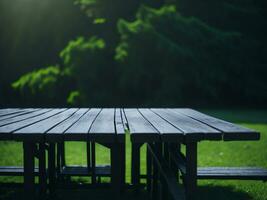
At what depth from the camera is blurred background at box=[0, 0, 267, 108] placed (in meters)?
18.5

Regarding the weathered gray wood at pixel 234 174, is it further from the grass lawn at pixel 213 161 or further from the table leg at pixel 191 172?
the table leg at pixel 191 172

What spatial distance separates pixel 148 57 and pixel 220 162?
1301 cm

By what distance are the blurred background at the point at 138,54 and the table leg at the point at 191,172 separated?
15697 millimetres

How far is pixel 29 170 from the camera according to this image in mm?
2410

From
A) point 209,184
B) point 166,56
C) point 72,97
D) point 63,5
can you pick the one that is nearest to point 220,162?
point 209,184

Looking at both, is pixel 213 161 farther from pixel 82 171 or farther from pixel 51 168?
pixel 51 168

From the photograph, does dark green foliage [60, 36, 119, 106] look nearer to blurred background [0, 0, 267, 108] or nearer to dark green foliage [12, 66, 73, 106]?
blurred background [0, 0, 267, 108]

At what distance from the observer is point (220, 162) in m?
5.92

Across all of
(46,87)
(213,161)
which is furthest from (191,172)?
(46,87)

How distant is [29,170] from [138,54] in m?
16.2

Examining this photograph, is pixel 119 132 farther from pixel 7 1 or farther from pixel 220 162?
pixel 7 1

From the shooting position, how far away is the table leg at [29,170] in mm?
2391

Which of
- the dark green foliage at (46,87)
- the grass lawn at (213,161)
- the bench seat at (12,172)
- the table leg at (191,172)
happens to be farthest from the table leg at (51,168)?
the dark green foliage at (46,87)

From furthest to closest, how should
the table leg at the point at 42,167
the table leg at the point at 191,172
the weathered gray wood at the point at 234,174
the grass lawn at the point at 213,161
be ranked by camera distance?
the grass lawn at the point at 213,161
the weathered gray wood at the point at 234,174
the table leg at the point at 42,167
the table leg at the point at 191,172
